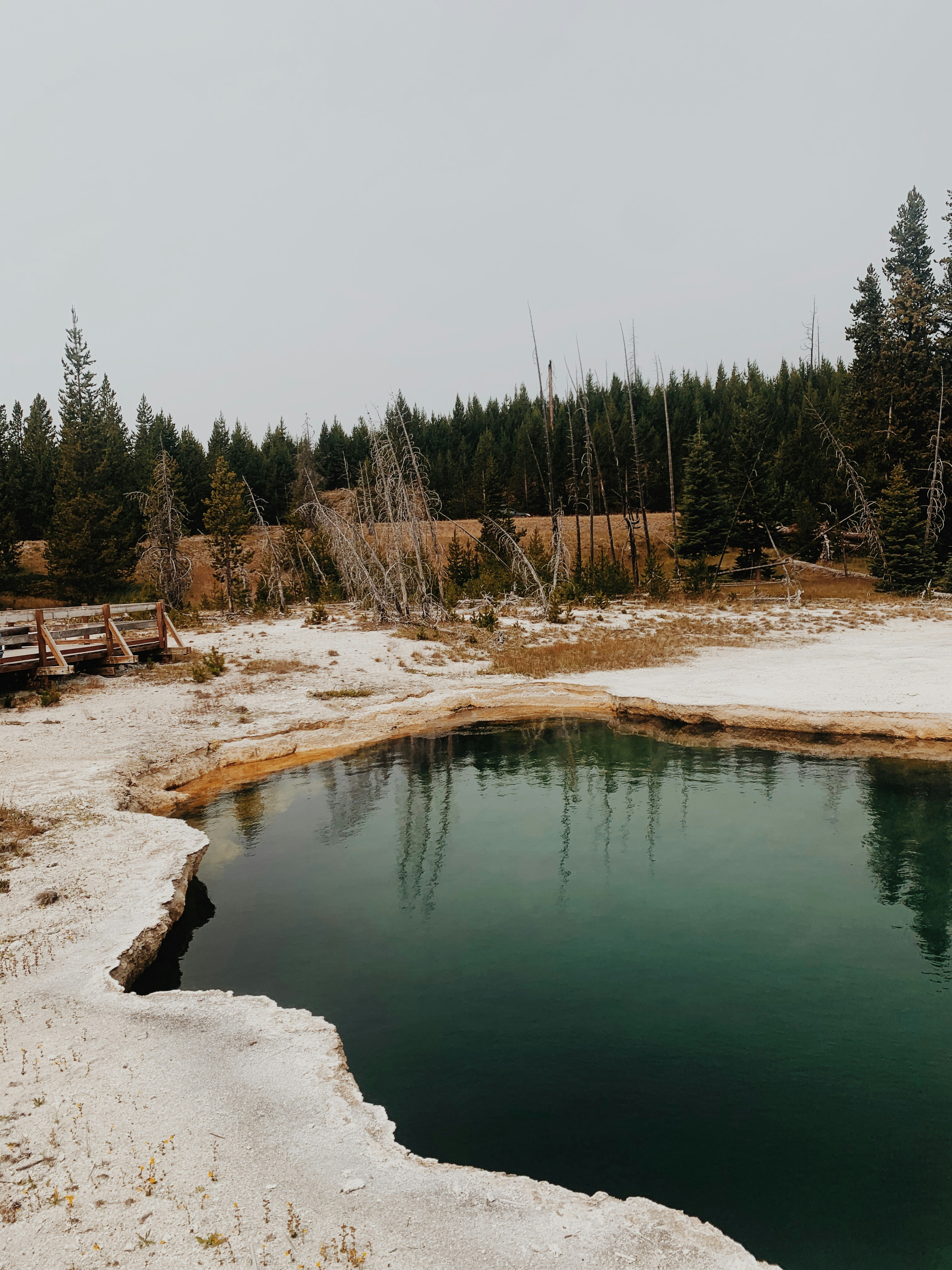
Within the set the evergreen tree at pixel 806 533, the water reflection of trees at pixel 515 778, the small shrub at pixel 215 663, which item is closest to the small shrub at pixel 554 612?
the water reflection of trees at pixel 515 778

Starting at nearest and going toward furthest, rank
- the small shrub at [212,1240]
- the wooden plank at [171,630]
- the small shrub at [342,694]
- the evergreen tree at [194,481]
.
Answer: the small shrub at [212,1240], the small shrub at [342,694], the wooden plank at [171,630], the evergreen tree at [194,481]

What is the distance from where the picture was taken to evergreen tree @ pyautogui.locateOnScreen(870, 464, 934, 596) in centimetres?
3469

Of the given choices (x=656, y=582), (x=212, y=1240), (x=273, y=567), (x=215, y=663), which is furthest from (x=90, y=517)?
(x=212, y=1240)

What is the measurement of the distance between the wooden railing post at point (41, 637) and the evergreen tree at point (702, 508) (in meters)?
31.1

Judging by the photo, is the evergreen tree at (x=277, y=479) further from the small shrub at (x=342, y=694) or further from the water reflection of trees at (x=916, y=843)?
the water reflection of trees at (x=916, y=843)

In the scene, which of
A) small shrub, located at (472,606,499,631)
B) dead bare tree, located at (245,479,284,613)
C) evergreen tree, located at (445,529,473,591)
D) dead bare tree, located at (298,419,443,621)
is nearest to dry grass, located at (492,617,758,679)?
small shrub, located at (472,606,499,631)

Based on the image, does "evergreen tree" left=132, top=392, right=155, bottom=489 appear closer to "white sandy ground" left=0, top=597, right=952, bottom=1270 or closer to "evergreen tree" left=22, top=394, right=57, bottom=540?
"evergreen tree" left=22, top=394, right=57, bottom=540

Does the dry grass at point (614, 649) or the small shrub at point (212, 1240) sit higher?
the dry grass at point (614, 649)

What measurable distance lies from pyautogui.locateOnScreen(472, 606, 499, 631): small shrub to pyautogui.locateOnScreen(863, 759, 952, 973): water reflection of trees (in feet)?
50.7

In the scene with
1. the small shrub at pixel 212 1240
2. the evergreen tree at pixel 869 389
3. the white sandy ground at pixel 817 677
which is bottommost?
the white sandy ground at pixel 817 677

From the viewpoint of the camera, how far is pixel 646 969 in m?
7.92

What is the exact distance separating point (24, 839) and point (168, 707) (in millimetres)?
8057

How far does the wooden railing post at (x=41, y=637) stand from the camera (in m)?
18.4

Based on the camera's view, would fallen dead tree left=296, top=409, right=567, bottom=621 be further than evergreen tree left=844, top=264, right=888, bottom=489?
No
